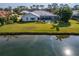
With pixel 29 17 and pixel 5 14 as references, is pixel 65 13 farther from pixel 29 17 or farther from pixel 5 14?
pixel 5 14

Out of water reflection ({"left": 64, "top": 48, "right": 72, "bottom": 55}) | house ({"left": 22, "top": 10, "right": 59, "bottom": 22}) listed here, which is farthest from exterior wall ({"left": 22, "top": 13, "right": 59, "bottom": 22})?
water reflection ({"left": 64, "top": 48, "right": 72, "bottom": 55})

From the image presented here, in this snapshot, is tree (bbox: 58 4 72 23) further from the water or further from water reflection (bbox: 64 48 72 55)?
water reflection (bbox: 64 48 72 55)

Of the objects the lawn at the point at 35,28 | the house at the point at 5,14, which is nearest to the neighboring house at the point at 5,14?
the house at the point at 5,14

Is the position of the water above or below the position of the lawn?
below

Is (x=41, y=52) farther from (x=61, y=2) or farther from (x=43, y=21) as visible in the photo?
(x=61, y=2)

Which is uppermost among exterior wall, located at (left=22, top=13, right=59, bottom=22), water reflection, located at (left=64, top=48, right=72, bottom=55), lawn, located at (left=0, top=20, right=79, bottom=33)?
exterior wall, located at (left=22, top=13, right=59, bottom=22)

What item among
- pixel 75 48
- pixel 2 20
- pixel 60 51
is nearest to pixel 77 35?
pixel 75 48

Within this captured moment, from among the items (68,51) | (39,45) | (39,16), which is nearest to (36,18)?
(39,16)
